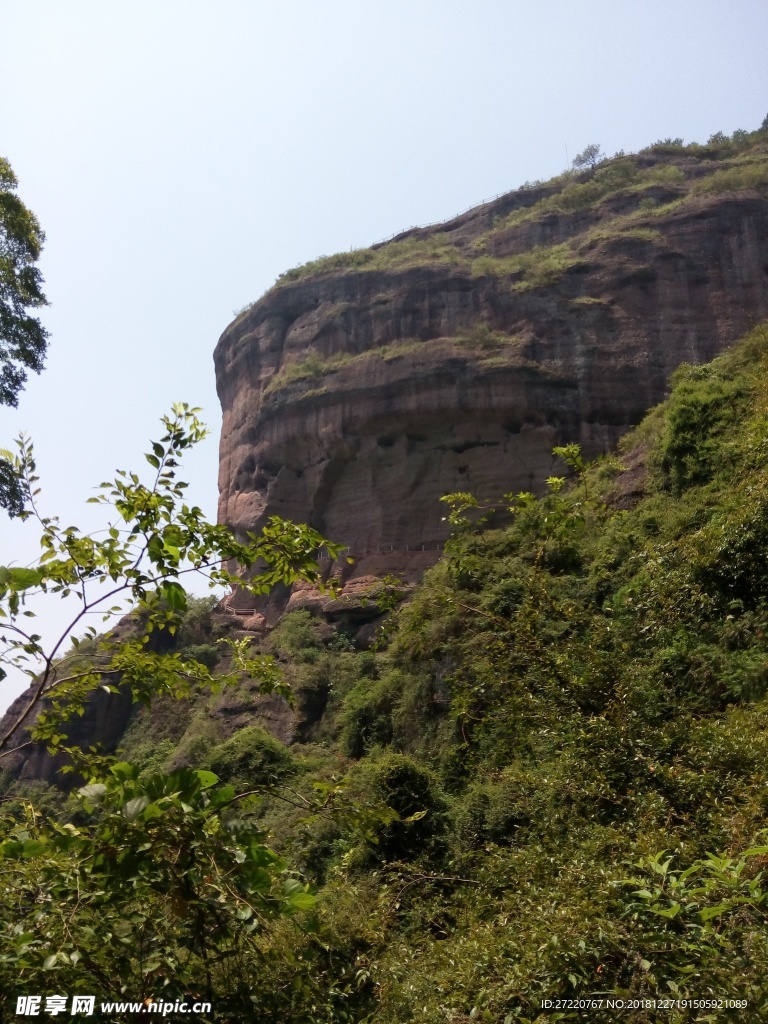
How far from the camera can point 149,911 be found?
295 cm

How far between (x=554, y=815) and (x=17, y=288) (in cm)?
867

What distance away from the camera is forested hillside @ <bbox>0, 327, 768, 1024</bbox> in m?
2.97

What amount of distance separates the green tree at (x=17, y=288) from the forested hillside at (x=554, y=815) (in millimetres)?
5438

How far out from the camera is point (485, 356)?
23922 millimetres

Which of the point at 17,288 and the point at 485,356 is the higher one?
the point at 485,356

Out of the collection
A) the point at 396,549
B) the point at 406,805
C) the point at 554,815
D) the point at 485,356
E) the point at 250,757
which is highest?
the point at 485,356

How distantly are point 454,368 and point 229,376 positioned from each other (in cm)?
1028

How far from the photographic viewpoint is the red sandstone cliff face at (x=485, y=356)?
906 inches

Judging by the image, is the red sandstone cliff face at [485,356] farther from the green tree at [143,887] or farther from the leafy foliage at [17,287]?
the green tree at [143,887]

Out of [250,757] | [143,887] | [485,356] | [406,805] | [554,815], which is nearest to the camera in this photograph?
[143,887]

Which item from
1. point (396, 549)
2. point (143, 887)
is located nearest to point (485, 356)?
point (396, 549)

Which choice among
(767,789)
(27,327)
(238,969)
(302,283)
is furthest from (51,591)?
(302,283)

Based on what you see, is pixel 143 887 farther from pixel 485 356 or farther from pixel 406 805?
pixel 485 356

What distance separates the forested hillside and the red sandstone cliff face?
8.48 meters
